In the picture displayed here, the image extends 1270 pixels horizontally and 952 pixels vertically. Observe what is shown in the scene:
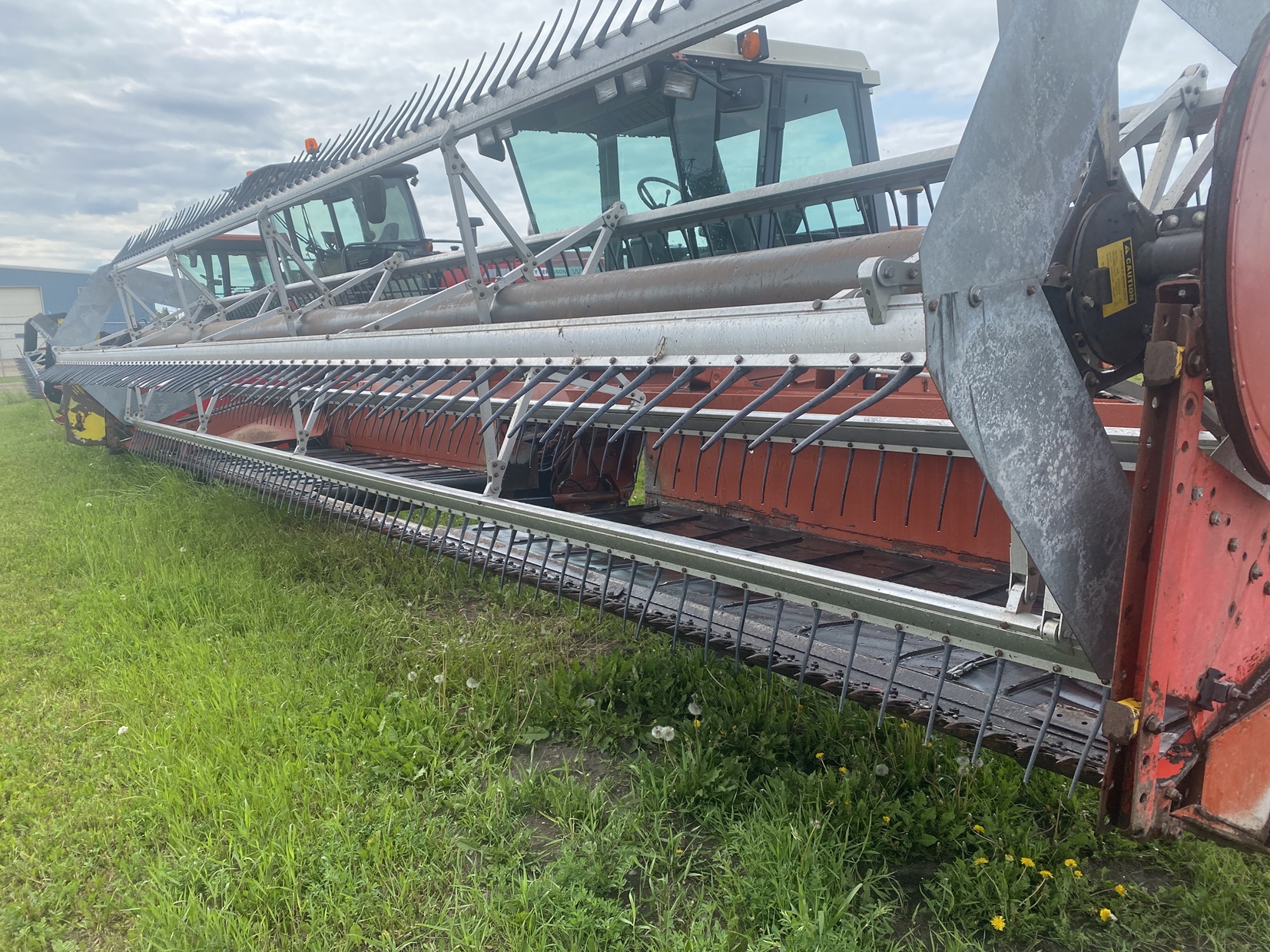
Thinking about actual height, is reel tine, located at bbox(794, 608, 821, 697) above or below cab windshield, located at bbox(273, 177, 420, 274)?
below

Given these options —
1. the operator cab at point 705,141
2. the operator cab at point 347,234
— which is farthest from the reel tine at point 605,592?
the operator cab at point 347,234

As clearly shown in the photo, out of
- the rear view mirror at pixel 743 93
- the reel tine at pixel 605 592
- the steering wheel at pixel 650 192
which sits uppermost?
the rear view mirror at pixel 743 93

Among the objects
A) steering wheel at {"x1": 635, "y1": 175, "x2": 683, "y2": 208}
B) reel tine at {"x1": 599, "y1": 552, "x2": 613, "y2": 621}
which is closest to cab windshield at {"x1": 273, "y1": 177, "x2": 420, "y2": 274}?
steering wheel at {"x1": 635, "y1": 175, "x2": 683, "y2": 208}

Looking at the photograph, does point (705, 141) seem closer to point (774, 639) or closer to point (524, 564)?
point (524, 564)

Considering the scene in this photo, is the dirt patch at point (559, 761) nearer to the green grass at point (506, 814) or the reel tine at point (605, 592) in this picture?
the green grass at point (506, 814)

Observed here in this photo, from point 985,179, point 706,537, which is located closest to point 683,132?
point 706,537

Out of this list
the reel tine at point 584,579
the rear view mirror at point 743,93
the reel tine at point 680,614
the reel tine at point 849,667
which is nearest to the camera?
the reel tine at point 849,667

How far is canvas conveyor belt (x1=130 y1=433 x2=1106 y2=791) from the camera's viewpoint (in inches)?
68.0

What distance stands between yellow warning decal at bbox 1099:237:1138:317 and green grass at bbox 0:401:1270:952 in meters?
1.19

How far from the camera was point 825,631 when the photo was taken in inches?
92.5

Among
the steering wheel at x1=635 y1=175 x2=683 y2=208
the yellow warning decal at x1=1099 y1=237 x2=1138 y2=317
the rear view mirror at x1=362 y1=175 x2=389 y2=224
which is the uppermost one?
the rear view mirror at x1=362 y1=175 x2=389 y2=224

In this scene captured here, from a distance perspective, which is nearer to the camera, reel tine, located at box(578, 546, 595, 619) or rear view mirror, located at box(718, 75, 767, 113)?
reel tine, located at box(578, 546, 595, 619)

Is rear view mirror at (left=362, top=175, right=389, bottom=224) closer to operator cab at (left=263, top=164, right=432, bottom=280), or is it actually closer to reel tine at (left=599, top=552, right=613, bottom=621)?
operator cab at (left=263, top=164, right=432, bottom=280)

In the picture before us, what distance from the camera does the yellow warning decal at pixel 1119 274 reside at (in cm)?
139
